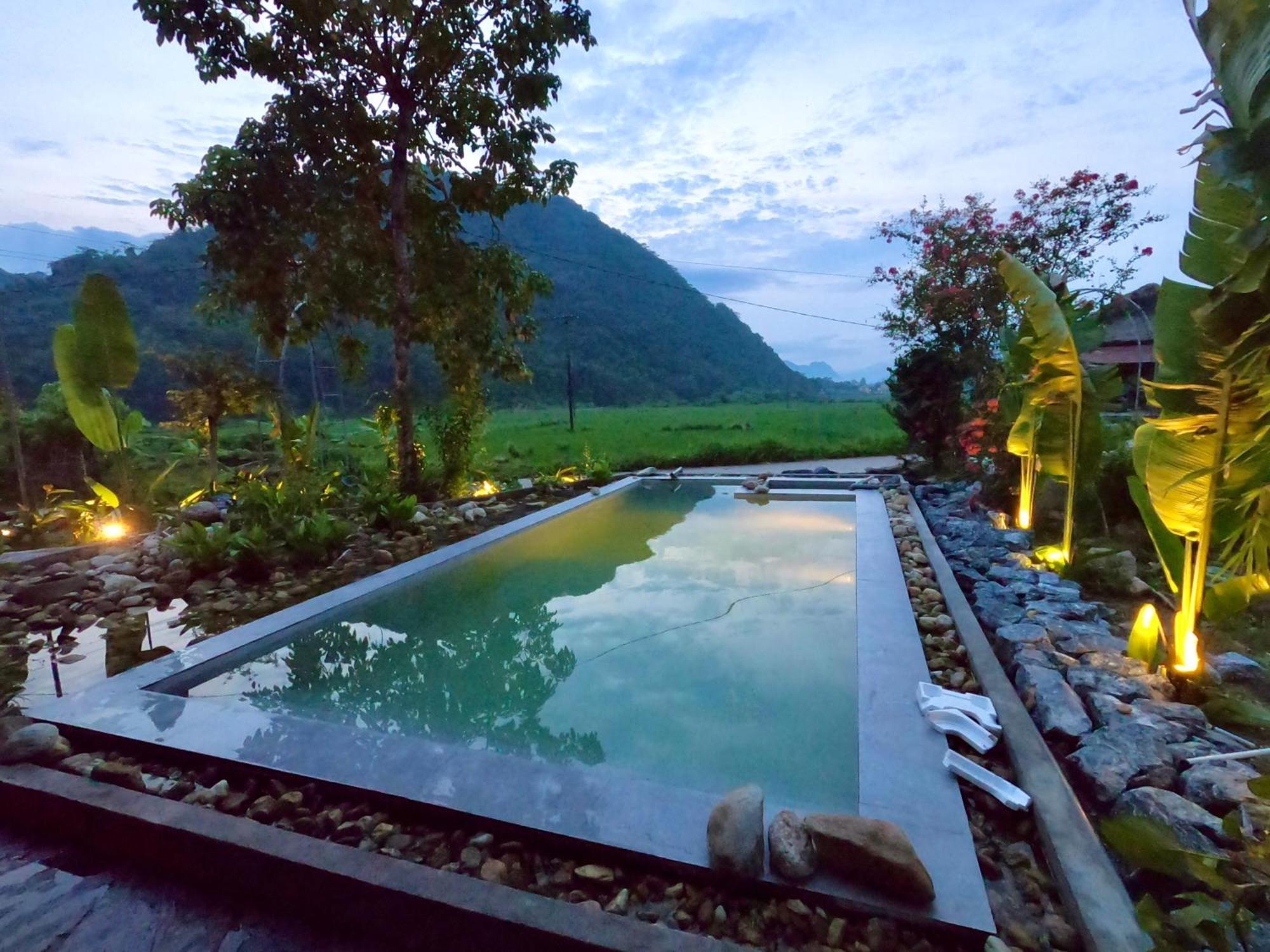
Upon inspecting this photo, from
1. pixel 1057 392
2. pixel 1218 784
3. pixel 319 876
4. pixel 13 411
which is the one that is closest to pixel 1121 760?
pixel 1218 784

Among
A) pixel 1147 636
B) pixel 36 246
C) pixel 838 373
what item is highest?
pixel 838 373

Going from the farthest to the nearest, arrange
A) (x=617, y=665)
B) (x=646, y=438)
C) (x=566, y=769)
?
(x=646, y=438) → (x=617, y=665) → (x=566, y=769)

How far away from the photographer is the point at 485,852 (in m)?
1.78

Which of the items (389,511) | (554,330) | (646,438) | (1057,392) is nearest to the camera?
(1057,392)

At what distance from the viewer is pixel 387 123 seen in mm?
7023

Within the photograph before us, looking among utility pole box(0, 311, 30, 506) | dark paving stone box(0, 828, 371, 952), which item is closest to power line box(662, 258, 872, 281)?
utility pole box(0, 311, 30, 506)

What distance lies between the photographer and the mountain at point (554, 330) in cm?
884

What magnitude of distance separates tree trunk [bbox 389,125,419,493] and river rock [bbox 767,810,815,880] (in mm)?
6464

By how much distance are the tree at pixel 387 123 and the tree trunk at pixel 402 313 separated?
0.02m

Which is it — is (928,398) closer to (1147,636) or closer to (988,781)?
(1147,636)

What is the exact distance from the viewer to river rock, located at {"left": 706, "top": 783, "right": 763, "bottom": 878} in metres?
1.62

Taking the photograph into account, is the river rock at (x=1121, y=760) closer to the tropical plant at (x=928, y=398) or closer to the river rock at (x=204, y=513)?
the river rock at (x=204, y=513)

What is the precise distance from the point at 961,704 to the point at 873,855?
1021 millimetres

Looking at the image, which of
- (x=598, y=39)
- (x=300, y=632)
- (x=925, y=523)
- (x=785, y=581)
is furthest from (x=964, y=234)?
(x=300, y=632)
